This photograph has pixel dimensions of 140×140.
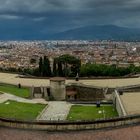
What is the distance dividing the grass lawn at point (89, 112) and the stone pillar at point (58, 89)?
4.58 m

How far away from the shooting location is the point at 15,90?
36562mm

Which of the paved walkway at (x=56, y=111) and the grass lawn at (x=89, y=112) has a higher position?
the grass lawn at (x=89, y=112)

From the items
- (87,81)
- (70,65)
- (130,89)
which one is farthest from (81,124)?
(70,65)

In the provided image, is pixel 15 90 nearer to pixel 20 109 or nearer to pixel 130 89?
pixel 20 109

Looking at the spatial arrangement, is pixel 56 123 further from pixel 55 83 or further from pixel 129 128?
pixel 55 83

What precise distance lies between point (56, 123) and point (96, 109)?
1329 centimetres

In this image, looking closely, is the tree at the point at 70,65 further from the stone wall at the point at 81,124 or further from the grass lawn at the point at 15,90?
the stone wall at the point at 81,124

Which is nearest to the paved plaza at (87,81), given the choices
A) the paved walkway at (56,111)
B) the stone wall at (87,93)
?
the stone wall at (87,93)

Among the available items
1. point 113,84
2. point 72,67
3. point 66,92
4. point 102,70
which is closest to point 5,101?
point 66,92

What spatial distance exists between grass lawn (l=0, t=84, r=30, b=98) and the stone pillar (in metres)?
2.22

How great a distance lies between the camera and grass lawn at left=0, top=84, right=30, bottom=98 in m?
34.8

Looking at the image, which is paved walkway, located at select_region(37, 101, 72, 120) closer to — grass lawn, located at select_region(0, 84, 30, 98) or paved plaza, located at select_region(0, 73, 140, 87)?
grass lawn, located at select_region(0, 84, 30, 98)

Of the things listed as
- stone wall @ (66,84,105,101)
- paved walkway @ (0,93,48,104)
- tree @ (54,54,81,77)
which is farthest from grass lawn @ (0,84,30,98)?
tree @ (54,54,81,77)

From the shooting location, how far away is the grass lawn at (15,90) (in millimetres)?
34841
